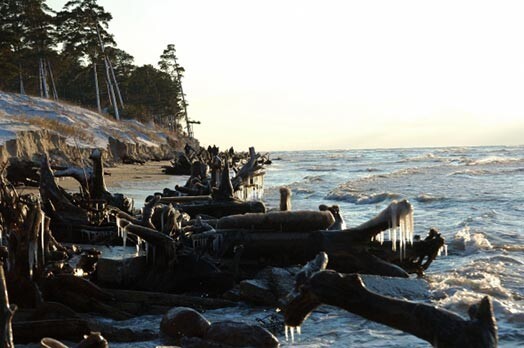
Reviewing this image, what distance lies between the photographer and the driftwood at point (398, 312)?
12.2 ft

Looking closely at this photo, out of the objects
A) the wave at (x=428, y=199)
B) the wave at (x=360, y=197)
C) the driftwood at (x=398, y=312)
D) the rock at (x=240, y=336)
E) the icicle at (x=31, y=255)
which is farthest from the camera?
the wave at (x=360, y=197)

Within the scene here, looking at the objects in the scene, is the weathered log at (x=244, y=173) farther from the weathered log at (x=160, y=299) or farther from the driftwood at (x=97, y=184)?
the weathered log at (x=160, y=299)

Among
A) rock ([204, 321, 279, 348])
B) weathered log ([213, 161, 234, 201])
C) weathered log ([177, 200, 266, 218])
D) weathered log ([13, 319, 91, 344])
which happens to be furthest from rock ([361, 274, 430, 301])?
weathered log ([213, 161, 234, 201])

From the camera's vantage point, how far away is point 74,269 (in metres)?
10.6

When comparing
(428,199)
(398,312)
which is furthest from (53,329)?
(428,199)

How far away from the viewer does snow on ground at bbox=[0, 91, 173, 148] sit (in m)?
39.6

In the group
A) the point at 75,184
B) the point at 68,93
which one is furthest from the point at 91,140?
the point at 68,93

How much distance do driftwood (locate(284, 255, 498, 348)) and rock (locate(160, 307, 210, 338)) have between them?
4.90m

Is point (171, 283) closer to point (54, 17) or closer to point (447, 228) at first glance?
point (447, 228)

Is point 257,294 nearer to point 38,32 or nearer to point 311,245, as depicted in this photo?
point 311,245

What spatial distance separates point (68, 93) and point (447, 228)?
3224 inches

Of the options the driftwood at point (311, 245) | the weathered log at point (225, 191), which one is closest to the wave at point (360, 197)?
the weathered log at point (225, 191)

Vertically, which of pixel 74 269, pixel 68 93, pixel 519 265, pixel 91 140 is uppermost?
pixel 68 93

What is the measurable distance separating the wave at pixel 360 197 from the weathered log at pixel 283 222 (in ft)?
68.2
